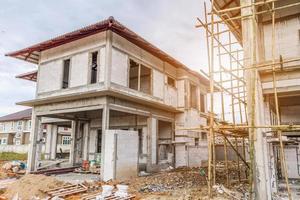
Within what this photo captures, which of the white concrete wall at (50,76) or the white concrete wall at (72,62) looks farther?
the white concrete wall at (50,76)

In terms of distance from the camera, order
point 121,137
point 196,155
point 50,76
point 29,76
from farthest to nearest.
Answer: point 29,76 → point 196,155 → point 50,76 → point 121,137

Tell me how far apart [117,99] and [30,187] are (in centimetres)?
515

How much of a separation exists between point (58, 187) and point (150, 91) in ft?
24.9

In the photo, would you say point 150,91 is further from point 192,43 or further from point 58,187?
point 58,187

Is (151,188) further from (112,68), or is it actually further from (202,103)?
(202,103)

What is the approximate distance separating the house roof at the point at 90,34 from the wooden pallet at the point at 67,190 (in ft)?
22.9

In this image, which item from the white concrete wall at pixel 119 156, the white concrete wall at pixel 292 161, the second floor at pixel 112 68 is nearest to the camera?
the white concrete wall at pixel 119 156

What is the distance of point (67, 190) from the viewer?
8594 millimetres

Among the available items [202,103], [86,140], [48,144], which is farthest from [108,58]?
[202,103]

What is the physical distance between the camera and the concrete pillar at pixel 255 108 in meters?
6.98

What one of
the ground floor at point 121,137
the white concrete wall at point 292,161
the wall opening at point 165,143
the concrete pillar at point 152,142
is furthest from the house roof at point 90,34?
the white concrete wall at point 292,161

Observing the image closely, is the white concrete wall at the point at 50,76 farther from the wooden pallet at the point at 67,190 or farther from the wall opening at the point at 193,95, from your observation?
→ the wall opening at the point at 193,95

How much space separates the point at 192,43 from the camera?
55.3ft

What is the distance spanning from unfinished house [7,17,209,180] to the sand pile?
223cm
